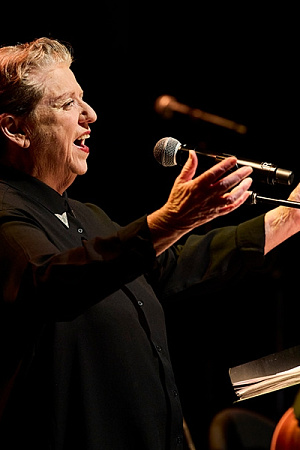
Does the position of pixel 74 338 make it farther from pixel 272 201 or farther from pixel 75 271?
pixel 272 201

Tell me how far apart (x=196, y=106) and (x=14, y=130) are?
202 centimetres

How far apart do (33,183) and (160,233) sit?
1.66 feet

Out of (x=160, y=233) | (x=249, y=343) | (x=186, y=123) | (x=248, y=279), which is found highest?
(x=186, y=123)

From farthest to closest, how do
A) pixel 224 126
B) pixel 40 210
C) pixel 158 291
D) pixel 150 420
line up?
pixel 224 126 → pixel 158 291 → pixel 40 210 → pixel 150 420

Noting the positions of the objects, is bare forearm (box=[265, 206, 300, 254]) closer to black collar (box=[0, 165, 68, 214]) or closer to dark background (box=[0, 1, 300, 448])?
black collar (box=[0, 165, 68, 214])

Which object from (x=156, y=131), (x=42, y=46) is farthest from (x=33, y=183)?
(x=156, y=131)

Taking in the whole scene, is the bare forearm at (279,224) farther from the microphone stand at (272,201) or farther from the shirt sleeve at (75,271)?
the shirt sleeve at (75,271)

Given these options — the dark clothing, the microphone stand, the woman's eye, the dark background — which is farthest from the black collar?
the dark background

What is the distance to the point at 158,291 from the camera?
207cm

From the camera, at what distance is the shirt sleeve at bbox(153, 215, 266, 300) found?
1.93 metres

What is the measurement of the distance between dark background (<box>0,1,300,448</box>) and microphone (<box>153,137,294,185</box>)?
1.78 meters

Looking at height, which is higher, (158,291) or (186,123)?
(186,123)

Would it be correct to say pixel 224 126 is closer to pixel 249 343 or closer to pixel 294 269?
pixel 294 269

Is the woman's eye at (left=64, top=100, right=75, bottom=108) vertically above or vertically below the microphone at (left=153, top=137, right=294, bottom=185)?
above
